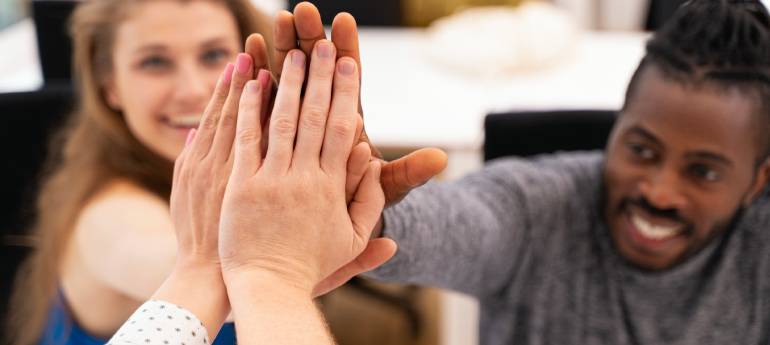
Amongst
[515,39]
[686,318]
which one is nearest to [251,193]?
[686,318]

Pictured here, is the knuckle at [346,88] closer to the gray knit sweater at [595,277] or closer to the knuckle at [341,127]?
the knuckle at [341,127]

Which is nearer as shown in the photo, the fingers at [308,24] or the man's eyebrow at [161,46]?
the fingers at [308,24]

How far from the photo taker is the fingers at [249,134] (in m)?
0.59

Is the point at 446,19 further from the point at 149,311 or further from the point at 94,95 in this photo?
the point at 149,311

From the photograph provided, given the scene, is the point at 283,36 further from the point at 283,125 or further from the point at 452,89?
the point at 452,89

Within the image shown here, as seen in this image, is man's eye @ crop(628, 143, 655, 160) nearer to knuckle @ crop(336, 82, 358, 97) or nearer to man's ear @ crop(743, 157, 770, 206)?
man's ear @ crop(743, 157, 770, 206)

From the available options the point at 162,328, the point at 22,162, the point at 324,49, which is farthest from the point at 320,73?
the point at 22,162

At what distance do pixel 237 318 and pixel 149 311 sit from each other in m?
0.10

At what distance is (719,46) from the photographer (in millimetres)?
806

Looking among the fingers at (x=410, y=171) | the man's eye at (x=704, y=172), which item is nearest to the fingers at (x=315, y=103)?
the fingers at (x=410, y=171)

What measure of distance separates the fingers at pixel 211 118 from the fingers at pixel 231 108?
0.01 meters

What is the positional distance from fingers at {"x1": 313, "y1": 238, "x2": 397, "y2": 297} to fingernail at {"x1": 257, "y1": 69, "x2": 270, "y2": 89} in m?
0.18

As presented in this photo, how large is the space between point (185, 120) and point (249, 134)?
24.1 inches

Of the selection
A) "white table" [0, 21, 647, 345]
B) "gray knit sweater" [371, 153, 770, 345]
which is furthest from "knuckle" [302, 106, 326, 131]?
"white table" [0, 21, 647, 345]
